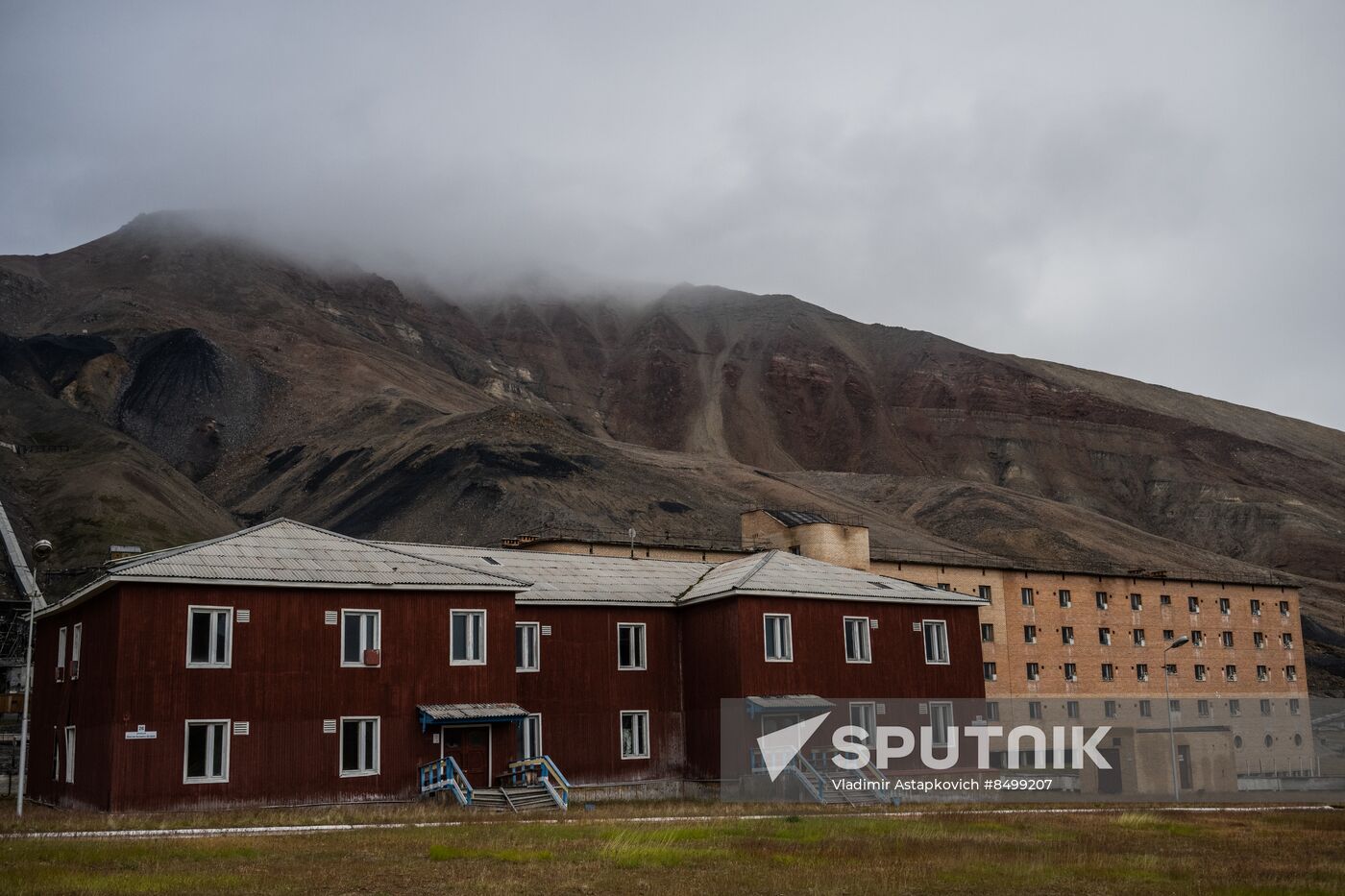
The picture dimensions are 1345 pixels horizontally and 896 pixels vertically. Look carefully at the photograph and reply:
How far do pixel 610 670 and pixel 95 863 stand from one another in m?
22.6

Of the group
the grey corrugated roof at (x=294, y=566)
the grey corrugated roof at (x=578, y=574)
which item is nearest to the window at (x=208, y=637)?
the grey corrugated roof at (x=294, y=566)

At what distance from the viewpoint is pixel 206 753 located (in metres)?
32.0

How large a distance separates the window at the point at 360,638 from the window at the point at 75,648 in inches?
303

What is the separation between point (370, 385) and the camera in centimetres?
15162

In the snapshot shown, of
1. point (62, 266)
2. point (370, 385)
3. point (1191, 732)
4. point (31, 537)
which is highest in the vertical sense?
point (62, 266)

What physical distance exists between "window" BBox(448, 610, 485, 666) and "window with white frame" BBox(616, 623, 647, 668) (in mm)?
5957

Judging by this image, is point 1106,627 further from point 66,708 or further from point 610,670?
point 66,708

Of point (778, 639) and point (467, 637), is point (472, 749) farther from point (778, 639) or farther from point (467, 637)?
point (778, 639)

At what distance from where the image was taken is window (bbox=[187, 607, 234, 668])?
32.5 metres

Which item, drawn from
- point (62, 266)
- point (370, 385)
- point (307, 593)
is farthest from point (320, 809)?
point (62, 266)

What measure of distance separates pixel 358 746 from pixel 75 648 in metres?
9.18

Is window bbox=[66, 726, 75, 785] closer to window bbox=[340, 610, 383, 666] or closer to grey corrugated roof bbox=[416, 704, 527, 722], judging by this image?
window bbox=[340, 610, 383, 666]

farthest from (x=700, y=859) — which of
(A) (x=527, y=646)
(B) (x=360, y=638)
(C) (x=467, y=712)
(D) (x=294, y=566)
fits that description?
(A) (x=527, y=646)

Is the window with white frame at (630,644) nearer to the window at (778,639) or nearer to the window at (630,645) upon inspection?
the window at (630,645)
